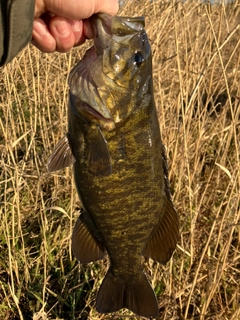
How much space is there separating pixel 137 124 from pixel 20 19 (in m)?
0.41

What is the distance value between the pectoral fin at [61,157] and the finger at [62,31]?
303 millimetres

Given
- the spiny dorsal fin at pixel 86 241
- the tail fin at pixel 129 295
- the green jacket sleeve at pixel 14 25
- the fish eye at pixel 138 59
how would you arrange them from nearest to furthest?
the green jacket sleeve at pixel 14 25 < the fish eye at pixel 138 59 < the spiny dorsal fin at pixel 86 241 < the tail fin at pixel 129 295

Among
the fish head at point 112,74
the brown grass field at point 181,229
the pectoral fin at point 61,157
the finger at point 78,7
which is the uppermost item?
the finger at point 78,7

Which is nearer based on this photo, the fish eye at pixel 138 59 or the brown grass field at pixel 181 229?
the fish eye at pixel 138 59

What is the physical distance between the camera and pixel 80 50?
2922 mm

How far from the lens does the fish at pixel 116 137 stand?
1.31m

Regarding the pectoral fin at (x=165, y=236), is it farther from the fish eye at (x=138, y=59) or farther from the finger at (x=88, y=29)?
the finger at (x=88, y=29)

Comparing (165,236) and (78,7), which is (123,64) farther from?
(165,236)

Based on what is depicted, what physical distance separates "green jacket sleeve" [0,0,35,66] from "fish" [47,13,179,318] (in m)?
0.17

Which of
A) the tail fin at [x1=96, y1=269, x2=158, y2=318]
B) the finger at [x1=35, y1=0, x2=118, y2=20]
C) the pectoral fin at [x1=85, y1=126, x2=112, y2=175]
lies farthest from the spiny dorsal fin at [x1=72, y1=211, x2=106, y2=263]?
the finger at [x1=35, y1=0, x2=118, y2=20]

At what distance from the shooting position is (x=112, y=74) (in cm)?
135

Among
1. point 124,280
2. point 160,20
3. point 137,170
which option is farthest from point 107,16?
point 160,20

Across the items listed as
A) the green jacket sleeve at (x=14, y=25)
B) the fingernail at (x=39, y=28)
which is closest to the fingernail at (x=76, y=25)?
the fingernail at (x=39, y=28)

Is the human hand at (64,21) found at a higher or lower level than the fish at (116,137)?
higher
